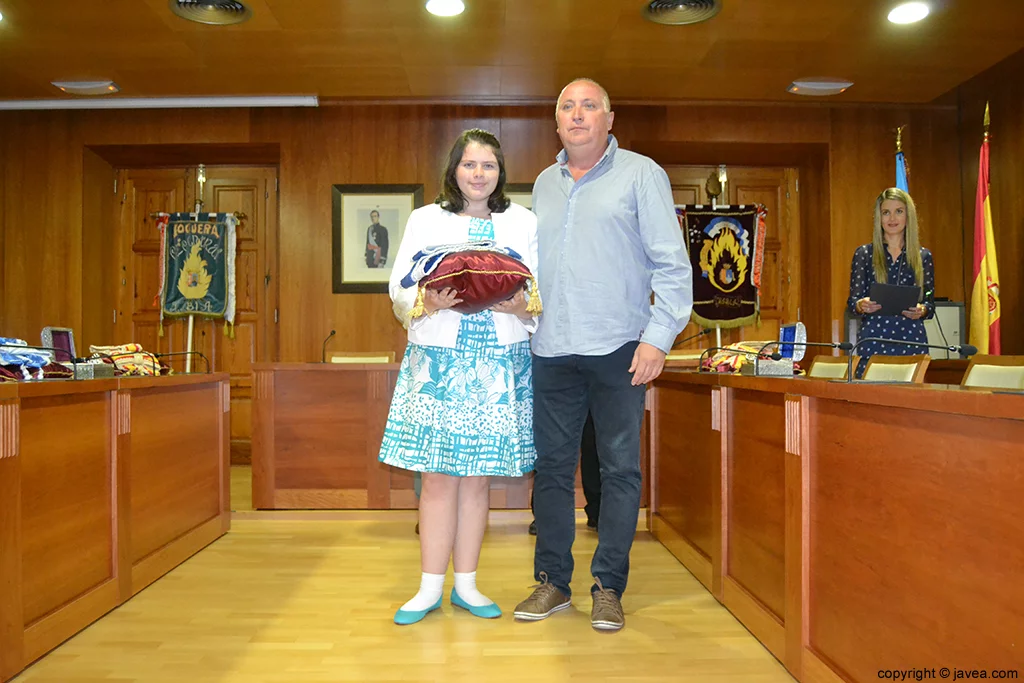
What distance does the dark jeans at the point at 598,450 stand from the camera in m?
2.04

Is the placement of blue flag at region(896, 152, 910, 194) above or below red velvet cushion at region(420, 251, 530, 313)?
above

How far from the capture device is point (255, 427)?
12.5 feet

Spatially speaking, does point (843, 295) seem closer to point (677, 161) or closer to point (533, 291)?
point (677, 161)

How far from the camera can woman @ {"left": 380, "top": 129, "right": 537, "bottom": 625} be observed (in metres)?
2.00

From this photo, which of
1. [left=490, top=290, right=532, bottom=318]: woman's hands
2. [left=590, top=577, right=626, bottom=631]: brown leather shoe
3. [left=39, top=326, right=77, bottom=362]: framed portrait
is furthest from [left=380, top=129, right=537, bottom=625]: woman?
[left=39, top=326, right=77, bottom=362]: framed portrait

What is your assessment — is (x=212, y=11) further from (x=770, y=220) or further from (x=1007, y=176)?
(x=1007, y=176)

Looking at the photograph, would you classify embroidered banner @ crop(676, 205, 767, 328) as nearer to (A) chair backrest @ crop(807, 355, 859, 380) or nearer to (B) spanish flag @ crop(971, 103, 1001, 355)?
(B) spanish flag @ crop(971, 103, 1001, 355)

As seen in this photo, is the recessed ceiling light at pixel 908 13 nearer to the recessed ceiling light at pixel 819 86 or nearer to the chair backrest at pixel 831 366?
the recessed ceiling light at pixel 819 86

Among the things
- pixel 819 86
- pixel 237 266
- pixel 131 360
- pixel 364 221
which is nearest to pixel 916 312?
pixel 819 86

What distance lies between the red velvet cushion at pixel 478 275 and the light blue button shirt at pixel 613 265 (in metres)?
0.23

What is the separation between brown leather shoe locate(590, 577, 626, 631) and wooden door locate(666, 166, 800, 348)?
13.6ft

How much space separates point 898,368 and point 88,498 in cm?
252

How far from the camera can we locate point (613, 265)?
2.06 metres

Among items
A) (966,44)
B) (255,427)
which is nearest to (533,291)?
(255,427)
